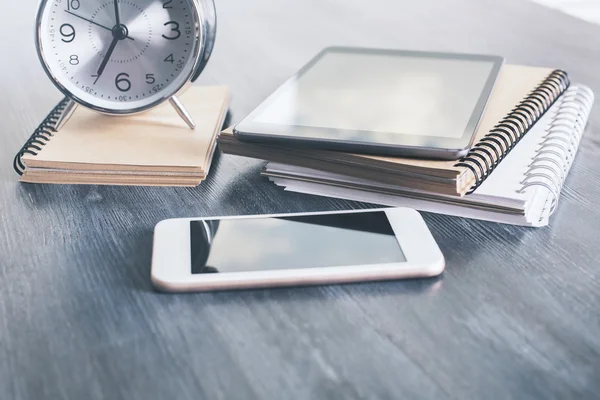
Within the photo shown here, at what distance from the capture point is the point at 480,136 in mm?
717

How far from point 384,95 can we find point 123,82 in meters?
0.31

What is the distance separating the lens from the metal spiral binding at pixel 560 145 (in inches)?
26.6

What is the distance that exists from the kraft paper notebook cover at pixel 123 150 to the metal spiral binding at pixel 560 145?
0.35 m

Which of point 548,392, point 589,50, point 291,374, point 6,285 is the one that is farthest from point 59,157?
point 589,50

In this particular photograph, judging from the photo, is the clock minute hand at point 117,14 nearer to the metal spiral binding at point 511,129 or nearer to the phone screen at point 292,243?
the phone screen at point 292,243

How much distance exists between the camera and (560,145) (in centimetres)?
73

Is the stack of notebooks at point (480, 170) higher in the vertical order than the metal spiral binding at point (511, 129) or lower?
lower

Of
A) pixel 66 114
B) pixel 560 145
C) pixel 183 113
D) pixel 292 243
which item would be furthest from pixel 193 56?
pixel 560 145

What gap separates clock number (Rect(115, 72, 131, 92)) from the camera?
0.80 metres

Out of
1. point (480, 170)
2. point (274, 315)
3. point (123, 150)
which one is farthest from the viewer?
point (123, 150)

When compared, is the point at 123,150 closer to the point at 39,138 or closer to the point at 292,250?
the point at 39,138

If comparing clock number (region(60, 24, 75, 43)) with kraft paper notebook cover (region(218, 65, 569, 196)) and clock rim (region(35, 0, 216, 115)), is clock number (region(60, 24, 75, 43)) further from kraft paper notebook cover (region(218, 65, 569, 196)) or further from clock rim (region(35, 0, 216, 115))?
kraft paper notebook cover (region(218, 65, 569, 196))

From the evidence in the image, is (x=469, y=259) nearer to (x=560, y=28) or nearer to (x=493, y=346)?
(x=493, y=346)

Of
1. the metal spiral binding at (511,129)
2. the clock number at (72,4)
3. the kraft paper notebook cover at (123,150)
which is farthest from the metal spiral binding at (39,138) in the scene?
the metal spiral binding at (511,129)
